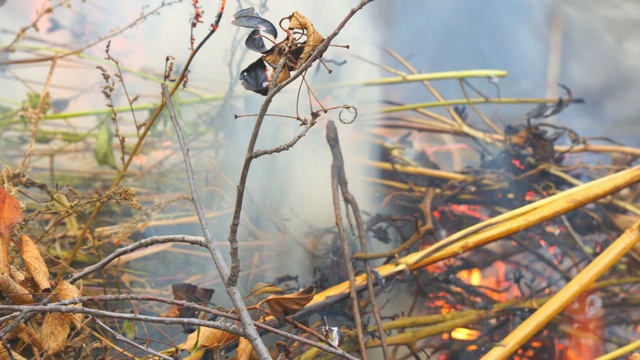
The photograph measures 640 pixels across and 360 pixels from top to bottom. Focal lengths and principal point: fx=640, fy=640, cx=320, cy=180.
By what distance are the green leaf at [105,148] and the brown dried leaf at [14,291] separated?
1.31ft

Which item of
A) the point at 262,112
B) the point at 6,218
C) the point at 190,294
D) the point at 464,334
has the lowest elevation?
the point at 464,334

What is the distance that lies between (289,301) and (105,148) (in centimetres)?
50

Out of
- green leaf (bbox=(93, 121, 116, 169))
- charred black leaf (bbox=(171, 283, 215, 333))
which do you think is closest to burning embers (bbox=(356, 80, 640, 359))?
charred black leaf (bbox=(171, 283, 215, 333))

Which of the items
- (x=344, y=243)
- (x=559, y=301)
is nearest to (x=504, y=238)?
(x=559, y=301)

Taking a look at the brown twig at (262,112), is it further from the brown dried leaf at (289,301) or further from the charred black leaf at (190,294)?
the charred black leaf at (190,294)

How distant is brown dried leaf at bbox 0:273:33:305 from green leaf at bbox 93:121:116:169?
15.8 inches

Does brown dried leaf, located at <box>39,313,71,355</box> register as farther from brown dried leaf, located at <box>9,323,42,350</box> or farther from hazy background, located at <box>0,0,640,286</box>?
hazy background, located at <box>0,0,640,286</box>

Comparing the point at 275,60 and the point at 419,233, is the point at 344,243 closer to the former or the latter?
the point at 419,233

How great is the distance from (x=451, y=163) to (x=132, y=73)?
54cm

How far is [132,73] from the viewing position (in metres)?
1.00

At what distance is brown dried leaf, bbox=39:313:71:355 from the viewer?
0.59m

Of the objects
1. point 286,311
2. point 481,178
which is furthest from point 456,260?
point 286,311

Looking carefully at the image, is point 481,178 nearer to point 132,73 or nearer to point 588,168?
point 588,168

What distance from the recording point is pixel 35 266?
1.98 ft
